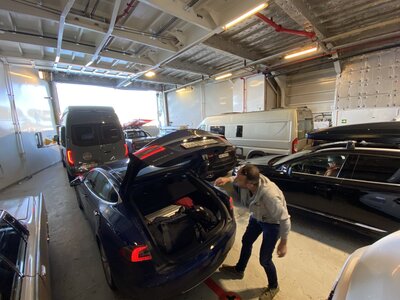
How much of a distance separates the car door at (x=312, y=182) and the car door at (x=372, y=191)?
0.15m

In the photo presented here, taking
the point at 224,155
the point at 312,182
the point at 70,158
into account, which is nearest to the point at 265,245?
the point at 224,155

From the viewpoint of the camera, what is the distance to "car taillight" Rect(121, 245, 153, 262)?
1.51m

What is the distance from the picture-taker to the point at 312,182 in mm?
2961

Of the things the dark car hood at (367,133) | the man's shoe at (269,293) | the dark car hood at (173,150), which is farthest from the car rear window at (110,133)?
the dark car hood at (367,133)

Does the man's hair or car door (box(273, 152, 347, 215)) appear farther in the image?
car door (box(273, 152, 347, 215))

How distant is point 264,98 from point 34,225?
7.74m

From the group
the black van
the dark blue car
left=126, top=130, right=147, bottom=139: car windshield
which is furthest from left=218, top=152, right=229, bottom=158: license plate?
left=126, top=130, right=147, bottom=139: car windshield

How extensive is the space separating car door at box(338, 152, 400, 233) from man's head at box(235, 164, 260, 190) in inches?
70.7

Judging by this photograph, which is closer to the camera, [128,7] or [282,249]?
[282,249]

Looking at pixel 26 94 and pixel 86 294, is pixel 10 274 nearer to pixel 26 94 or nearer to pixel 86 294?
pixel 86 294

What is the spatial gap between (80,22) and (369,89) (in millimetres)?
7911

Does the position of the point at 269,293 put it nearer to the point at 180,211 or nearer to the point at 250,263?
the point at 250,263

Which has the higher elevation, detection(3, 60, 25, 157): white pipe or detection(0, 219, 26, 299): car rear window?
detection(3, 60, 25, 157): white pipe

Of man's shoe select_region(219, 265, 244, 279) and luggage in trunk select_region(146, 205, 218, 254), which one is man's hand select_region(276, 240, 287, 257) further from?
man's shoe select_region(219, 265, 244, 279)
